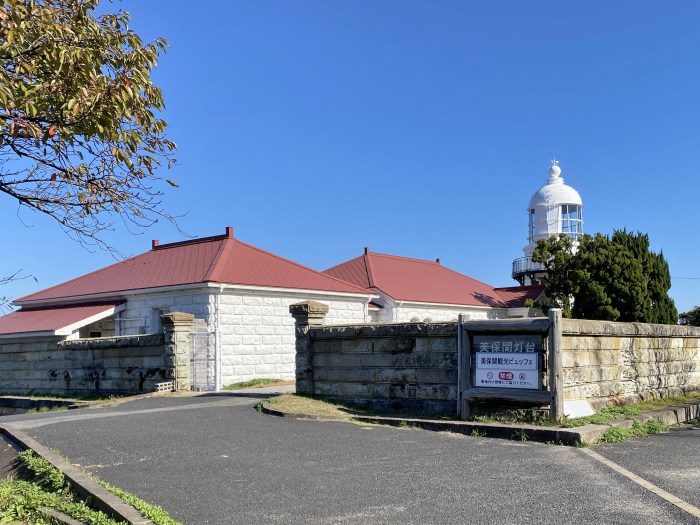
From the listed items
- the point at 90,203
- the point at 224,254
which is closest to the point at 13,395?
the point at 224,254

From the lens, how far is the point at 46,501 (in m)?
6.46

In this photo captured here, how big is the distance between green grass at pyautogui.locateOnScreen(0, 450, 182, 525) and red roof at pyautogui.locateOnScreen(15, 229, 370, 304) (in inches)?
514

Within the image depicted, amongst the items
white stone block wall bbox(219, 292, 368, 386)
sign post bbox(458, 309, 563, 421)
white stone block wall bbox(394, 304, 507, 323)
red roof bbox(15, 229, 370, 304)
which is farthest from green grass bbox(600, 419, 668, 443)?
white stone block wall bbox(394, 304, 507, 323)

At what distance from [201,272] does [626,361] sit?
1356cm

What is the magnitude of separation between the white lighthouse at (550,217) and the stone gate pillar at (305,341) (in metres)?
25.3

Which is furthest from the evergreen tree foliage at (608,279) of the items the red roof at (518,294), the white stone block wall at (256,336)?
the white stone block wall at (256,336)

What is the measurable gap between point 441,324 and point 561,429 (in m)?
3.08

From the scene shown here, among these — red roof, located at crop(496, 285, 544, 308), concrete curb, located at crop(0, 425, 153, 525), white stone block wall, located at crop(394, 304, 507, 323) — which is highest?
red roof, located at crop(496, 285, 544, 308)

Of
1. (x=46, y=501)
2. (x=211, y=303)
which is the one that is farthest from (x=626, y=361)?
(x=211, y=303)

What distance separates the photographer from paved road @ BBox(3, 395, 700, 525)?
18.7 ft

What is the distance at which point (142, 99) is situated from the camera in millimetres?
6262

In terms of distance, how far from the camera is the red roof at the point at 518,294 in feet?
110

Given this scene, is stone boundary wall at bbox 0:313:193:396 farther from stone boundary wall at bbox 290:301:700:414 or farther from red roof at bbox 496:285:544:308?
red roof at bbox 496:285:544:308

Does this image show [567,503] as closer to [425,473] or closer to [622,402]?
[425,473]
